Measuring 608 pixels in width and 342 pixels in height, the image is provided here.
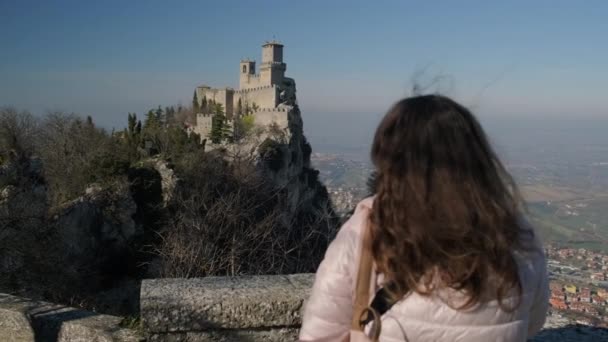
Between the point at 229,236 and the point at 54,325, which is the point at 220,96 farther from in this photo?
the point at 54,325

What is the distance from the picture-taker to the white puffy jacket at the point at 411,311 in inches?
59.4

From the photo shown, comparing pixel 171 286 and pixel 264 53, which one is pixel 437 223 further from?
pixel 264 53

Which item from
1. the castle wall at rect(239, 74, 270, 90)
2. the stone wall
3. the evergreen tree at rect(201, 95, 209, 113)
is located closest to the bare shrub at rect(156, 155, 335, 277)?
the stone wall

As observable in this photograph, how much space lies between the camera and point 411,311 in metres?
1.51

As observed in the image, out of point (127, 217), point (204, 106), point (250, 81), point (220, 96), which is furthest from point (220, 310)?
point (250, 81)

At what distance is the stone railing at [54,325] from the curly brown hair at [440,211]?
2002 mm

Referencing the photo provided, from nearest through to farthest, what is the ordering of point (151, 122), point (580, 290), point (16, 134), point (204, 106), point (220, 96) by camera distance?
point (580, 290) < point (16, 134) < point (151, 122) < point (204, 106) < point (220, 96)

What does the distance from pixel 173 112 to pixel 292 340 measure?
147ft

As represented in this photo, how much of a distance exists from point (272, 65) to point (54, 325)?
46.4m

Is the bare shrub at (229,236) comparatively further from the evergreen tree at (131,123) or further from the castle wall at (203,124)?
the castle wall at (203,124)

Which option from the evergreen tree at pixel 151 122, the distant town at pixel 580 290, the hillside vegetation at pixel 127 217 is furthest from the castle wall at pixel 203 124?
the distant town at pixel 580 290

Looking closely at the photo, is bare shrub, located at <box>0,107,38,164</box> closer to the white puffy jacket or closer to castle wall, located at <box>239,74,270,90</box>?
the white puffy jacket

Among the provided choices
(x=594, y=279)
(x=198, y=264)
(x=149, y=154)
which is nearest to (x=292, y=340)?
(x=594, y=279)

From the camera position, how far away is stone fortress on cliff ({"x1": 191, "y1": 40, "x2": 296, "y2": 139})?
37.9 m
